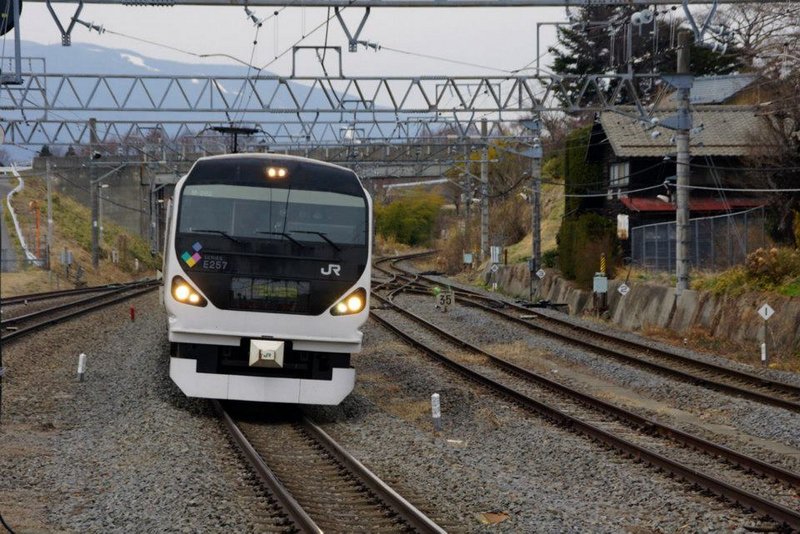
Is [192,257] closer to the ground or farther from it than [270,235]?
closer to the ground

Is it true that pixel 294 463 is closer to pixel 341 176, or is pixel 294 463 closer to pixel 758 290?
pixel 341 176

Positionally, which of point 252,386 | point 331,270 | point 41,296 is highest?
point 331,270

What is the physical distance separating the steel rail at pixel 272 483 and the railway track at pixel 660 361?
7508mm

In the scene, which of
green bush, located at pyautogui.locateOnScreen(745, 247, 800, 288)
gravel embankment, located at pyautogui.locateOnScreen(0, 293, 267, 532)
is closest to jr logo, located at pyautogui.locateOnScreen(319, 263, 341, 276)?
gravel embankment, located at pyautogui.locateOnScreen(0, 293, 267, 532)

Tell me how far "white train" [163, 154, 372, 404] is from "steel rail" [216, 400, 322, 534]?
0.76m

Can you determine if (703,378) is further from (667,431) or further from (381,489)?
(381,489)

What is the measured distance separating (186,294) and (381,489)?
4.30 meters

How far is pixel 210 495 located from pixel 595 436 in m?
5.09

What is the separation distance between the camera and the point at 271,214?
12477mm

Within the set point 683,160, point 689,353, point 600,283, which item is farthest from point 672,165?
point 689,353

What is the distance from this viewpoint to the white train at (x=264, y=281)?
39.2ft

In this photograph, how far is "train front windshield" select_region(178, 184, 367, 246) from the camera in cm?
1234

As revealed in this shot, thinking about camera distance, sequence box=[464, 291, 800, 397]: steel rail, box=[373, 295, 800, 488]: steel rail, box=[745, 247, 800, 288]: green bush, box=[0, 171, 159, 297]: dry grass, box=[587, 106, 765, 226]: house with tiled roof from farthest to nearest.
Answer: box=[0, 171, 159, 297]: dry grass < box=[587, 106, 765, 226]: house with tiled roof < box=[745, 247, 800, 288]: green bush < box=[464, 291, 800, 397]: steel rail < box=[373, 295, 800, 488]: steel rail

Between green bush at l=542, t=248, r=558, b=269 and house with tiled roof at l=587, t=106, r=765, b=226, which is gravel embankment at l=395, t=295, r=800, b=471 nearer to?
house with tiled roof at l=587, t=106, r=765, b=226
